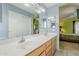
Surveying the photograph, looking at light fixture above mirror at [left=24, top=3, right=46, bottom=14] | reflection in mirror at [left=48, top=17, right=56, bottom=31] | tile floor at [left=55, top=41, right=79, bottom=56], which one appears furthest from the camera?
reflection in mirror at [left=48, top=17, right=56, bottom=31]

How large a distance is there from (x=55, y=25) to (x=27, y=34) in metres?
2.91

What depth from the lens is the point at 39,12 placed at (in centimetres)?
261

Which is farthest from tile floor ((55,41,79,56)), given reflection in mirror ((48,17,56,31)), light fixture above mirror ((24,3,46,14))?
light fixture above mirror ((24,3,46,14))

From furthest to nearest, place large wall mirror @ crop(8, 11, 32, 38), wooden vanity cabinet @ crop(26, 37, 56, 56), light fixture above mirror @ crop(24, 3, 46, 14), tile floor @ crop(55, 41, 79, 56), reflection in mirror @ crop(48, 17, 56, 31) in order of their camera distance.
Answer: reflection in mirror @ crop(48, 17, 56, 31)
tile floor @ crop(55, 41, 79, 56)
light fixture above mirror @ crop(24, 3, 46, 14)
large wall mirror @ crop(8, 11, 32, 38)
wooden vanity cabinet @ crop(26, 37, 56, 56)

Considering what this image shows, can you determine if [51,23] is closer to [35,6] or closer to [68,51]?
[68,51]

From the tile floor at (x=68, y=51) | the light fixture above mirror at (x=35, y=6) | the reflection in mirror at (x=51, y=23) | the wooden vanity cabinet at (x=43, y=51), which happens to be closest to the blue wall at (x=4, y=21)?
the light fixture above mirror at (x=35, y=6)

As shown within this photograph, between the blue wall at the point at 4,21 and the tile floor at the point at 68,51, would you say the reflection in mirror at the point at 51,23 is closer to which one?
the tile floor at the point at 68,51

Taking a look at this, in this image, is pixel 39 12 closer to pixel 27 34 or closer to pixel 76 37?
pixel 27 34

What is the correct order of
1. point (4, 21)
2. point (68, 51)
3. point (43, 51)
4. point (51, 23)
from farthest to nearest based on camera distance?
point (51, 23) → point (68, 51) → point (43, 51) → point (4, 21)

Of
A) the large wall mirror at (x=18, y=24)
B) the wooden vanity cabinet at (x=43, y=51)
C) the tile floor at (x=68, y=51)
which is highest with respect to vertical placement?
the large wall mirror at (x=18, y=24)

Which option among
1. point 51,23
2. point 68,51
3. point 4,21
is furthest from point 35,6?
point 68,51

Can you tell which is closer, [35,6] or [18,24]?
[18,24]

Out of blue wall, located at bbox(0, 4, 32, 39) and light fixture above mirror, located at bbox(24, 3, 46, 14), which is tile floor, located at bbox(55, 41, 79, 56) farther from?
blue wall, located at bbox(0, 4, 32, 39)

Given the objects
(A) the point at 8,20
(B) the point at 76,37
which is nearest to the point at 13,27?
(A) the point at 8,20
